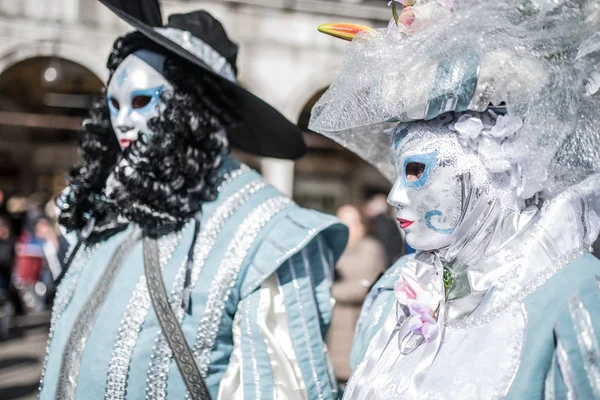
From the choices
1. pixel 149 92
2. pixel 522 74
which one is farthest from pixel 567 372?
pixel 149 92

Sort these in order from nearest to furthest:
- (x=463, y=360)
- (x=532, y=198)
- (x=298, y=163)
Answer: (x=463, y=360) < (x=532, y=198) < (x=298, y=163)

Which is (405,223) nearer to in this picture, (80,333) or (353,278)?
(80,333)

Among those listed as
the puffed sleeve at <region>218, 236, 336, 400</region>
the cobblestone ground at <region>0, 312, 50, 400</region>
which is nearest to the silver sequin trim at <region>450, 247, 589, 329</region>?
the puffed sleeve at <region>218, 236, 336, 400</region>

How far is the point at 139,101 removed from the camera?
1.99 m

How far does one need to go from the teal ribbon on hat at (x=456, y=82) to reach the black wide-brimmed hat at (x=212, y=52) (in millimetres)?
906

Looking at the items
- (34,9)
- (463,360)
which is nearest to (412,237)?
(463,360)

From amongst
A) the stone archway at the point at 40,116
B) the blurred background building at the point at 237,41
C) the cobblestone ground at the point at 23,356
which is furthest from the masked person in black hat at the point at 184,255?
the stone archway at the point at 40,116

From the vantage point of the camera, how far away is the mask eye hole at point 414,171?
1328mm

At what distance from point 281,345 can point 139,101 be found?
0.80m

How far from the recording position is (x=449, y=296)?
4.45ft

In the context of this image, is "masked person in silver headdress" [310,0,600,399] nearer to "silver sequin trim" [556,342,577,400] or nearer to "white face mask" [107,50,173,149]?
"silver sequin trim" [556,342,577,400]

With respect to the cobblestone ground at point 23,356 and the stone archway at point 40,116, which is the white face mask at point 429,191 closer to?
the cobblestone ground at point 23,356

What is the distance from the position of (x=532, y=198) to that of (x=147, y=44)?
125cm

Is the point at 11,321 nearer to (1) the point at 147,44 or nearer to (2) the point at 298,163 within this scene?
(2) the point at 298,163
